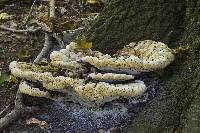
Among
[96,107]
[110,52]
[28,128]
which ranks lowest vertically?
[28,128]

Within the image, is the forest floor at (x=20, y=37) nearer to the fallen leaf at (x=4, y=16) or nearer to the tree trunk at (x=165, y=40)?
the fallen leaf at (x=4, y=16)

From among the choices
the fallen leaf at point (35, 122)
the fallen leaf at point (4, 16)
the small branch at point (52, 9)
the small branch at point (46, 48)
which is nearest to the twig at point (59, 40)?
the small branch at point (46, 48)

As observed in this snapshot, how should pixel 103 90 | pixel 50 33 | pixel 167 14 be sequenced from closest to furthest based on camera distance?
pixel 103 90, pixel 167 14, pixel 50 33

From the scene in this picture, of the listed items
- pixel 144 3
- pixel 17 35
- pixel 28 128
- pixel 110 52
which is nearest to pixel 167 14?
pixel 144 3

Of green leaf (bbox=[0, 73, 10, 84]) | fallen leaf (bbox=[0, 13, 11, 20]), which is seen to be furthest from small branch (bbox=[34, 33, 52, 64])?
fallen leaf (bbox=[0, 13, 11, 20])

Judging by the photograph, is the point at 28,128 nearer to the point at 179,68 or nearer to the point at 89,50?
the point at 89,50

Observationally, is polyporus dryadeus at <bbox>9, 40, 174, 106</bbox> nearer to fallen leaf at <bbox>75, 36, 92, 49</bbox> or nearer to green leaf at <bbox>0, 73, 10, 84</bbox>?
fallen leaf at <bbox>75, 36, 92, 49</bbox>
